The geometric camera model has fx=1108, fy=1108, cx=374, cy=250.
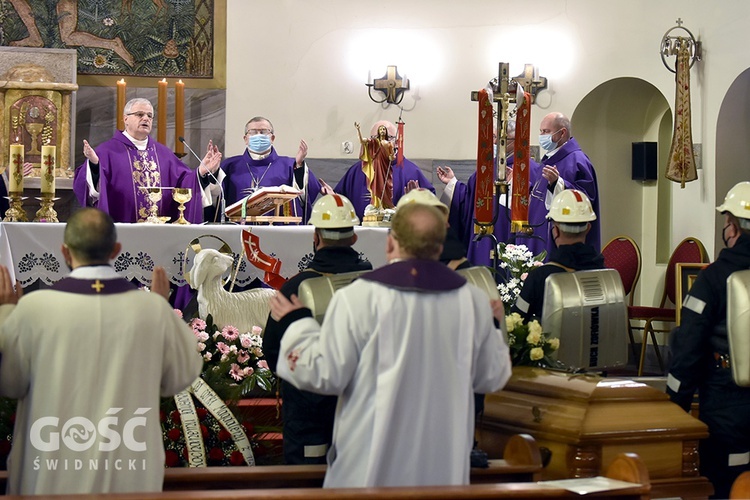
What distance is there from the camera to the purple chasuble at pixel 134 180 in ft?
29.1

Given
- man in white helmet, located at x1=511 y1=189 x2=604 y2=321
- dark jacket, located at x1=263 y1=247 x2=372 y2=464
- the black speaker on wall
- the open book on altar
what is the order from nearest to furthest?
dark jacket, located at x1=263 y1=247 x2=372 y2=464 → man in white helmet, located at x1=511 y1=189 x2=604 y2=321 → the open book on altar → the black speaker on wall

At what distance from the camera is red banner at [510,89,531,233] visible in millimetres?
7121

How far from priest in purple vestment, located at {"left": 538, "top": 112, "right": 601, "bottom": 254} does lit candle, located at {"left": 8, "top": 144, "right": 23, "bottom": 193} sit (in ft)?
14.0

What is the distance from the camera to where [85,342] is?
3.42m

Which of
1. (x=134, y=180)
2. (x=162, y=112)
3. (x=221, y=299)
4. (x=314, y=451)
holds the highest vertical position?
(x=162, y=112)

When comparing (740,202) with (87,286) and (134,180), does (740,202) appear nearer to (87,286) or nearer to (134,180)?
(87,286)

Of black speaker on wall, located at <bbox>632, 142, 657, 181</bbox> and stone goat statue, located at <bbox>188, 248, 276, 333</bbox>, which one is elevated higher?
black speaker on wall, located at <bbox>632, 142, 657, 181</bbox>

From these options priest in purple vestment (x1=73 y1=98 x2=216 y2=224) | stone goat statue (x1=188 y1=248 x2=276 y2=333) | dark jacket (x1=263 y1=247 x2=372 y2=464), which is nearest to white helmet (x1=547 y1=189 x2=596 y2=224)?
stone goat statue (x1=188 y1=248 x2=276 y2=333)

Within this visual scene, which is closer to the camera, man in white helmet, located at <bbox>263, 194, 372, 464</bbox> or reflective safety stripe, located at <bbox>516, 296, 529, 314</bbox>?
man in white helmet, located at <bbox>263, 194, 372, 464</bbox>

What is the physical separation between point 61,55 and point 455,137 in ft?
12.6

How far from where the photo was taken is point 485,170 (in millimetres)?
7113

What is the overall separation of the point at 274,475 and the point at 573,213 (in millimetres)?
2594

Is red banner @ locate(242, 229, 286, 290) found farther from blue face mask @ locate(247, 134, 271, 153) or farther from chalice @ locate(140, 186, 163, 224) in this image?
blue face mask @ locate(247, 134, 271, 153)

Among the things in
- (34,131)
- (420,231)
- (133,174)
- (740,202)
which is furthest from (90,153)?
(420,231)
